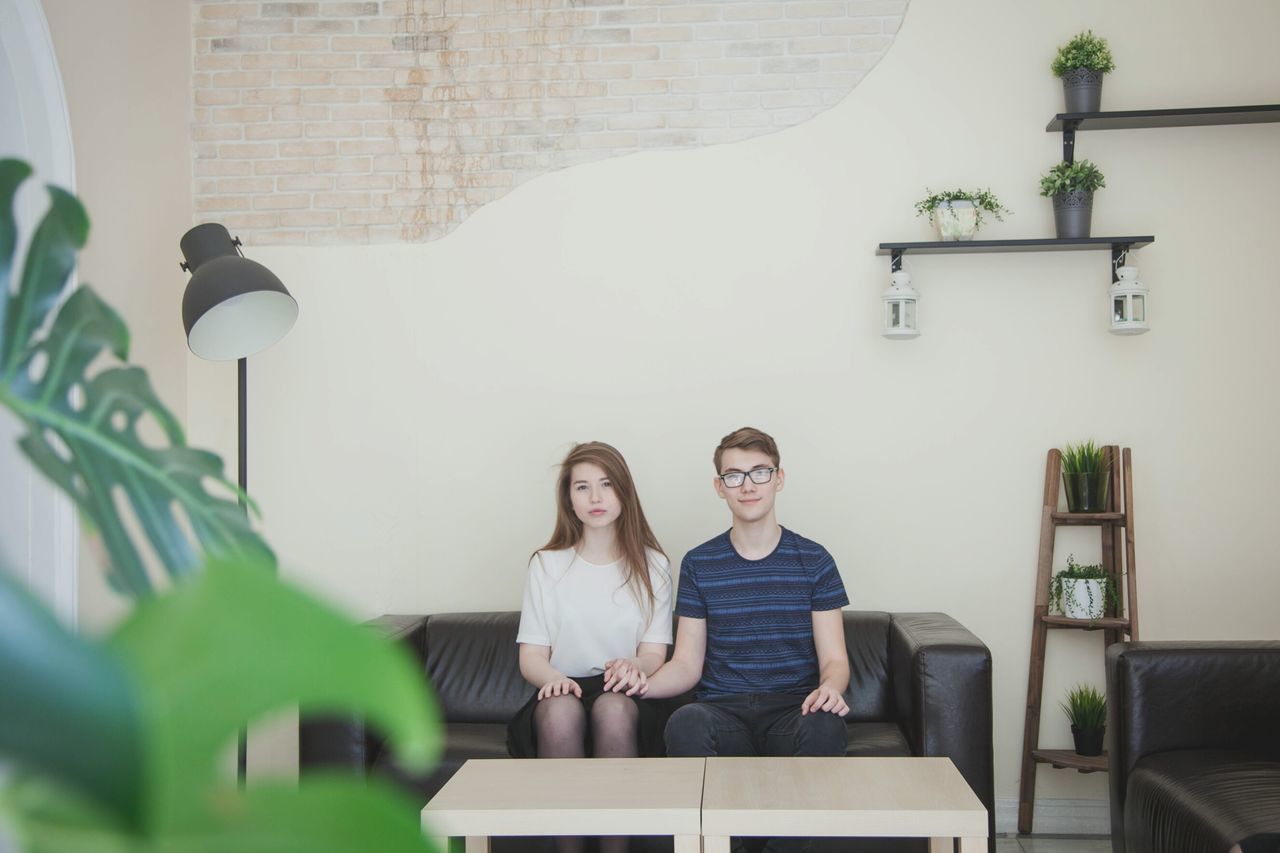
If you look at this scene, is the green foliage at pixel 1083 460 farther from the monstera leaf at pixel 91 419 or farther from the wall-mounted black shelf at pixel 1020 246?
the monstera leaf at pixel 91 419

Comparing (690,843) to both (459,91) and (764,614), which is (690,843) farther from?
(459,91)

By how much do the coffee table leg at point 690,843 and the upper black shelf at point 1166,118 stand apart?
2.50m

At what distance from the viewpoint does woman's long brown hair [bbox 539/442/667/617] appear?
3223mm

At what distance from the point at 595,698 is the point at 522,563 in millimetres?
890

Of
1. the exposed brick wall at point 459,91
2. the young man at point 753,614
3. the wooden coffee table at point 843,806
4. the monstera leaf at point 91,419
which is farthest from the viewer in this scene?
the exposed brick wall at point 459,91

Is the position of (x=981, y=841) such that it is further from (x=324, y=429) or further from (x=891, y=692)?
(x=324, y=429)

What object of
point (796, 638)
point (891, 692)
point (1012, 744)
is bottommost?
point (1012, 744)

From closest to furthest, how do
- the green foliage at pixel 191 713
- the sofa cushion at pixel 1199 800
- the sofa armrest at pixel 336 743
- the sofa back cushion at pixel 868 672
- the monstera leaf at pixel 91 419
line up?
the green foliage at pixel 191 713 → the monstera leaf at pixel 91 419 → the sofa cushion at pixel 1199 800 → the sofa armrest at pixel 336 743 → the sofa back cushion at pixel 868 672

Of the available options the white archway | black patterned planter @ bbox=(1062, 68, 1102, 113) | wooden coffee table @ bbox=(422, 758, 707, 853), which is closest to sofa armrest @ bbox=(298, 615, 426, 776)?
wooden coffee table @ bbox=(422, 758, 707, 853)

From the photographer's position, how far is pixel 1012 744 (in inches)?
144

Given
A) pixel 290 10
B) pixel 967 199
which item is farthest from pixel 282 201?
pixel 967 199

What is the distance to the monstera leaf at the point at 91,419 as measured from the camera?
0.98 feet

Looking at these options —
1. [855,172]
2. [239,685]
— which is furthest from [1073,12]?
[239,685]

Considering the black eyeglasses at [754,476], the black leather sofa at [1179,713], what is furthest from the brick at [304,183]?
the black leather sofa at [1179,713]
